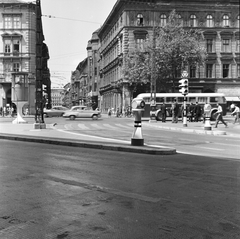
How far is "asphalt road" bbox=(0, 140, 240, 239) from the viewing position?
365 centimetres

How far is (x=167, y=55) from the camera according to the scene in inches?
1534

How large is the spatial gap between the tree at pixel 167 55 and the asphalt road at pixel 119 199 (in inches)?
1258

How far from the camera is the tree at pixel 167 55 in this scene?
38969 mm

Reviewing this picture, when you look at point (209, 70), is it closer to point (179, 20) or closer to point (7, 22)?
point (179, 20)

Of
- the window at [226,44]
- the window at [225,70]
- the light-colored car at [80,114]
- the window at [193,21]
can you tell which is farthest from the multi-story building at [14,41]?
the window at [226,44]

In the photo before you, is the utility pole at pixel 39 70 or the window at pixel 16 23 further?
the window at pixel 16 23

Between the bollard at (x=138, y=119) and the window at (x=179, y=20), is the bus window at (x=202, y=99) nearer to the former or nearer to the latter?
the window at (x=179, y=20)

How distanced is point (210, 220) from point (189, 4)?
36.4 m

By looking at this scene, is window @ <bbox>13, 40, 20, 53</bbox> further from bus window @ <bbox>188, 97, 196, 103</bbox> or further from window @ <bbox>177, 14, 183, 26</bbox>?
bus window @ <bbox>188, 97, 196, 103</bbox>

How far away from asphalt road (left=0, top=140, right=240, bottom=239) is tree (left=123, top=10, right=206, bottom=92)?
1258 inches

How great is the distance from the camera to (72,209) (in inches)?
171

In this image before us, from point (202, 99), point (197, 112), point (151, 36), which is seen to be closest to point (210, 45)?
point (151, 36)

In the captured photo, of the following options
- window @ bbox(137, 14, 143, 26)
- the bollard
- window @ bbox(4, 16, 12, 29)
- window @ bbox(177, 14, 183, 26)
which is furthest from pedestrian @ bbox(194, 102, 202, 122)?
window @ bbox(4, 16, 12, 29)

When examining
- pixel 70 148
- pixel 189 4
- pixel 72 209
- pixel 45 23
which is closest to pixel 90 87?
pixel 189 4
